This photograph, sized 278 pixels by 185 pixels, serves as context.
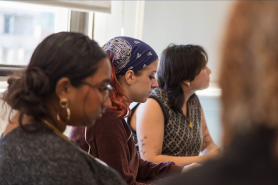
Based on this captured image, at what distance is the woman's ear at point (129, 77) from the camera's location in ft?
3.96

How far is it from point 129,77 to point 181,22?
1220 mm

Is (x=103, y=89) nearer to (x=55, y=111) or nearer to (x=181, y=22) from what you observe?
(x=55, y=111)

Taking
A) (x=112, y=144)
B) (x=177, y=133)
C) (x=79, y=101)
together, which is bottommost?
(x=177, y=133)

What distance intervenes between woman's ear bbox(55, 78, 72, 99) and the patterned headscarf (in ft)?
1.69

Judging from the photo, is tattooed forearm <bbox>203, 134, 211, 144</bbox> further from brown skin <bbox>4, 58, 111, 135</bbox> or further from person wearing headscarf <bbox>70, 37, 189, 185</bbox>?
brown skin <bbox>4, 58, 111, 135</bbox>

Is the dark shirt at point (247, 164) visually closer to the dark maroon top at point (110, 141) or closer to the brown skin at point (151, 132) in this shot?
the dark maroon top at point (110, 141)

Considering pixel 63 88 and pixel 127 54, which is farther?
pixel 127 54

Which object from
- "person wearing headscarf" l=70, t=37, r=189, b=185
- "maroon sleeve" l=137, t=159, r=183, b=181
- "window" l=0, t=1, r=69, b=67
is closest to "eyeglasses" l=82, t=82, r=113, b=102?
"person wearing headscarf" l=70, t=37, r=189, b=185

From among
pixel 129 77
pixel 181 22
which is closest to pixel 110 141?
pixel 129 77

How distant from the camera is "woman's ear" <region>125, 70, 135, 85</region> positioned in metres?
1.21

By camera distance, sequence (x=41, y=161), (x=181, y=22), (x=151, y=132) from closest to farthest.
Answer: (x=41, y=161) < (x=151, y=132) < (x=181, y=22)

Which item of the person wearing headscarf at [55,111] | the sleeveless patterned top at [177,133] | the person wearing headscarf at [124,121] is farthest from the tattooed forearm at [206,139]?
the person wearing headscarf at [55,111]

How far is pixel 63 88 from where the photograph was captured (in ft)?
2.25

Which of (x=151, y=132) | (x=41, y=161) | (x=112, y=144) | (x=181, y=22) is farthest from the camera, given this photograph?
(x=181, y=22)
